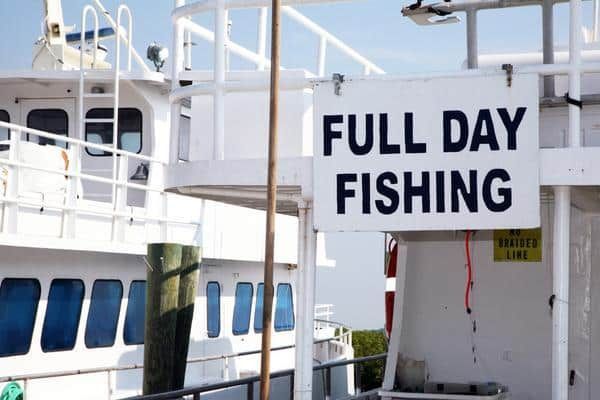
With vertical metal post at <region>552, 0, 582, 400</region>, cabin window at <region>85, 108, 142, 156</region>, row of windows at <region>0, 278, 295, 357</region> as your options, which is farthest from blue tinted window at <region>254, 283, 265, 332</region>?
vertical metal post at <region>552, 0, 582, 400</region>

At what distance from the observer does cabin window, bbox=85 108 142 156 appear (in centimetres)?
1734

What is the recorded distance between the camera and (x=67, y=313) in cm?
1413

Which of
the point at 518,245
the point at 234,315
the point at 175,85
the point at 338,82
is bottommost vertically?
the point at 234,315

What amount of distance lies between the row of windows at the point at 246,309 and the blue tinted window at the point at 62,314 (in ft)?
9.86

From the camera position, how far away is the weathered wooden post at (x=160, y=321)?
10898mm

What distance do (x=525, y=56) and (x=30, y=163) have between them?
7059mm

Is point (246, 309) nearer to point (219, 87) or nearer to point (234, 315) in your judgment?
point (234, 315)

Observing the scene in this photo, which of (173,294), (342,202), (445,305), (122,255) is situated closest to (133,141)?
(122,255)

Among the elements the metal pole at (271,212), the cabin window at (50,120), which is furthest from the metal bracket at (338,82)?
the cabin window at (50,120)

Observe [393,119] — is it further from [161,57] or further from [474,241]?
[161,57]

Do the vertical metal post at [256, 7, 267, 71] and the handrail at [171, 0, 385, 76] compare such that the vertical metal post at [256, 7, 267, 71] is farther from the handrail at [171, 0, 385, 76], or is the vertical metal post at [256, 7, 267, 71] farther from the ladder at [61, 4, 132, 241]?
the ladder at [61, 4, 132, 241]

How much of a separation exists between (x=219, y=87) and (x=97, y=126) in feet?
30.5

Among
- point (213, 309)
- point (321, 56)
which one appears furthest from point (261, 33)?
point (213, 309)

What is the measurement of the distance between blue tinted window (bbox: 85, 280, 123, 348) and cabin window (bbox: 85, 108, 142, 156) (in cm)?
304
